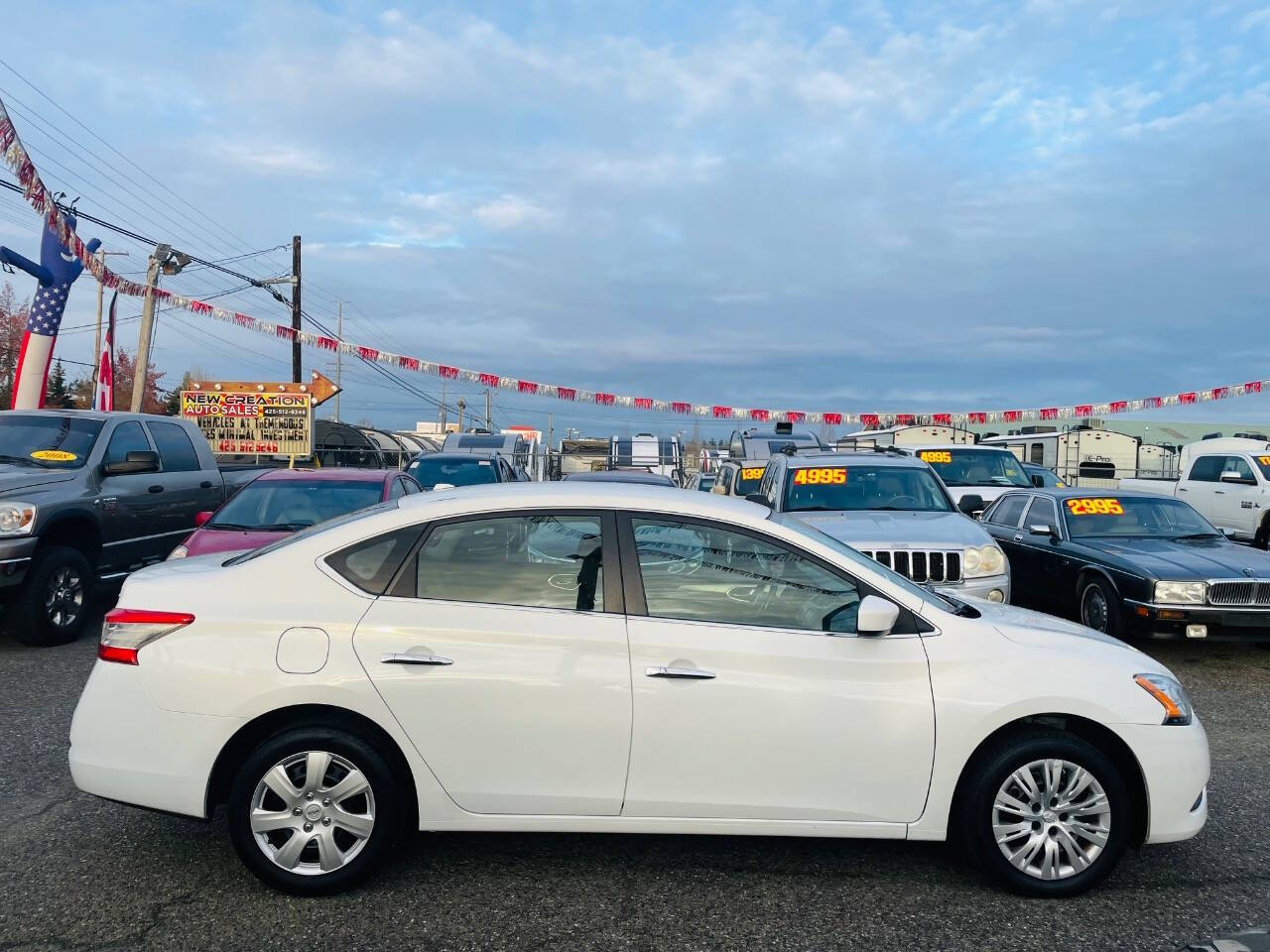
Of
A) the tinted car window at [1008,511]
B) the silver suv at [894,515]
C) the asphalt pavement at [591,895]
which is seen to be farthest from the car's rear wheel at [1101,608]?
the asphalt pavement at [591,895]

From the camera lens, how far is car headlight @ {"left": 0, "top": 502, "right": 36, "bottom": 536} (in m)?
7.82

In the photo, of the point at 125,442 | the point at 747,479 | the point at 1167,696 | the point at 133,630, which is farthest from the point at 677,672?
the point at 747,479

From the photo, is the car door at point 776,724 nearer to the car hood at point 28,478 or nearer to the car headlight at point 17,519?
the car headlight at point 17,519

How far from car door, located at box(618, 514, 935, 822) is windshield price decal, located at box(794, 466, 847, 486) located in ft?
19.4

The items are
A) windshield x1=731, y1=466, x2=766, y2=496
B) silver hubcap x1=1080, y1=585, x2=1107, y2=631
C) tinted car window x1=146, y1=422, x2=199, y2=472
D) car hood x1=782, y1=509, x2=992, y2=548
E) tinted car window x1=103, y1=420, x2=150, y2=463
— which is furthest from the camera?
windshield x1=731, y1=466, x2=766, y2=496

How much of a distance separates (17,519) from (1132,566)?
904 centimetres

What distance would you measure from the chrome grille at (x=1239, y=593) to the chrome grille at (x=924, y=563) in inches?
79.9

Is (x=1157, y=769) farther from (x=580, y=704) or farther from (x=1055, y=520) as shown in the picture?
(x=1055, y=520)

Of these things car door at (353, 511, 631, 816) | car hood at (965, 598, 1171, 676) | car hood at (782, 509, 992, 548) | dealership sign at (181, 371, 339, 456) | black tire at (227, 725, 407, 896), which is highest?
dealership sign at (181, 371, 339, 456)

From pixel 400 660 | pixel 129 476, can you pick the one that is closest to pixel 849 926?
pixel 400 660

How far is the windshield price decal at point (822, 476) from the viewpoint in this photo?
9.67 meters

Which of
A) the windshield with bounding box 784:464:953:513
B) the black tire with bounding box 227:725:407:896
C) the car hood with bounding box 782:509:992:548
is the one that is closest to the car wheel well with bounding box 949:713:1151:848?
the black tire with bounding box 227:725:407:896

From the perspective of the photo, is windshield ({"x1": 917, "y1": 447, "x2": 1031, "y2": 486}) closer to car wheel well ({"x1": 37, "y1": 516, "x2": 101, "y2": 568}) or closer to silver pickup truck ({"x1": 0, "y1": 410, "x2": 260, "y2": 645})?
silver pickup truck ({"x1": 0, "y1": 410, "x2": 260, "y2": 645})

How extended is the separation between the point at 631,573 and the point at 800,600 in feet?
2.25
